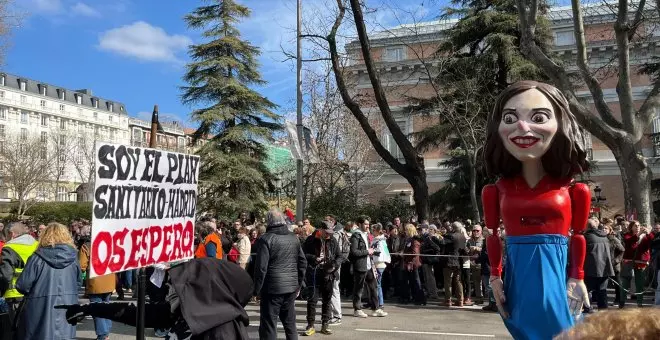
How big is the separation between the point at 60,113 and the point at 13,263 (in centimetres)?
9650

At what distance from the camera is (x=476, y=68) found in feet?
75.6

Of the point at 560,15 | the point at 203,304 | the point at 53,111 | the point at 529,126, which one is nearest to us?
the point at 203,304

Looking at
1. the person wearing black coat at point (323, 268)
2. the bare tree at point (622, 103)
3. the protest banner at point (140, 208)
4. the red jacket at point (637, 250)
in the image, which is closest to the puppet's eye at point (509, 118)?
the protest banner at point (140, 208)

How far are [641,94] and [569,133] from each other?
3663 cm

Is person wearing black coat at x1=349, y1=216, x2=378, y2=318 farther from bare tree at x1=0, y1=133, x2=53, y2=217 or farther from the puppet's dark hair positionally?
bare tree at x1=0, y1=133, x2=53, y2=217

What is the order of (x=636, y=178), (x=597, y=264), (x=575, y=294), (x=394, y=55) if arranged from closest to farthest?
(x=575, y=294) → (x=597, y=264) → (x=636, y=178) → (x=394, y=55)

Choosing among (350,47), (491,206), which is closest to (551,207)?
(491,206)

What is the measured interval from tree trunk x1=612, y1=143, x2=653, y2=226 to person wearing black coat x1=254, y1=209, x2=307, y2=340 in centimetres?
1005

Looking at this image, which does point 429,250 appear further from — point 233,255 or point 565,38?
point 565,38

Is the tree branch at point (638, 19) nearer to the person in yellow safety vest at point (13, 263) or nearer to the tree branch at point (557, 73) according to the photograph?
the tree branch at point (557, 73)

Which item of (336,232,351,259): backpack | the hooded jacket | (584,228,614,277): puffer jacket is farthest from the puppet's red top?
(584,228,614,277): puffer jacket

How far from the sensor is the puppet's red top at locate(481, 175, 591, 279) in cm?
380

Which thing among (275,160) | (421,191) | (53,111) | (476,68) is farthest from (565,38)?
(53,111)

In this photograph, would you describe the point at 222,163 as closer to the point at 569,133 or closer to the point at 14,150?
the point at 569,133
